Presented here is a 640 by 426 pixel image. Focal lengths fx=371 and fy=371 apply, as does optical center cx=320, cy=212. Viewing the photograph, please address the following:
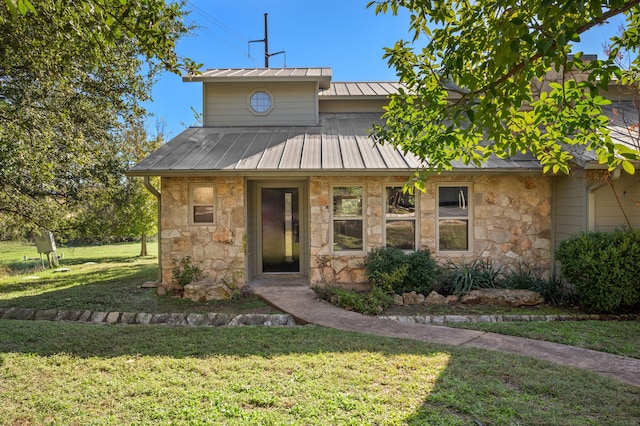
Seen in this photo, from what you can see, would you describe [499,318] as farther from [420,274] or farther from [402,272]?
[402,272]

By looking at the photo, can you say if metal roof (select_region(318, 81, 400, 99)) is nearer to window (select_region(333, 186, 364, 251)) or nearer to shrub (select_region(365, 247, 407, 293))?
window (select_region(333, 186, 364, 251))

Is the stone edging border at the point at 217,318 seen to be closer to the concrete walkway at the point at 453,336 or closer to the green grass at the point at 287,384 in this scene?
the concrete walkway at the point at 453,336

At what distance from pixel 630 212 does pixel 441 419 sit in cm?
643

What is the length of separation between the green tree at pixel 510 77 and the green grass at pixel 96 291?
4367 millimetres

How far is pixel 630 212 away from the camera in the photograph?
6828 mm

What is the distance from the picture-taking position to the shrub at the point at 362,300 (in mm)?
6148

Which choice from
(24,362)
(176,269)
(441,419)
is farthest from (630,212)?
(24,362)

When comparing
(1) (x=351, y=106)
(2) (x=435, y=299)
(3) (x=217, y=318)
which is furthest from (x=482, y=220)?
(3) (x=217, y=318)

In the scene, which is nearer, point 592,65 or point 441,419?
point 592,65

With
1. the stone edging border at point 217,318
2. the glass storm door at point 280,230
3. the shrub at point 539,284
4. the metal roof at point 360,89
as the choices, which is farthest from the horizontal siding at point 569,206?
the glass storm door at point 280,230

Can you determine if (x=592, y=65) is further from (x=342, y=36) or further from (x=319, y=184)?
(x=342, y=36)

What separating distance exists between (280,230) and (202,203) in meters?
1.93

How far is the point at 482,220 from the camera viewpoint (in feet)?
25.0

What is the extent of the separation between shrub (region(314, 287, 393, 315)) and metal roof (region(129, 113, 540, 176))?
2239mm
